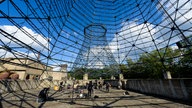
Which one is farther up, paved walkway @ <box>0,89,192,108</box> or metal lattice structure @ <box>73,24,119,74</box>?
metal lattice structure @ <box>73,24,119,74</box>

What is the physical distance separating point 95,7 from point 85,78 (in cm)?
1479

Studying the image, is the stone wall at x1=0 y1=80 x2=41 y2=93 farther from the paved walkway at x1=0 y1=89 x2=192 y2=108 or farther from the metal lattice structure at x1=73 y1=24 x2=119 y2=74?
the metal lattice structure at x1=73 y1=24 x2=119 y2=74

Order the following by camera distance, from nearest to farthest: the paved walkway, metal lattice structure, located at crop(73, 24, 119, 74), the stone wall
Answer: the paved walkway, the stone wall, metal lattice structure, located at crop(73, 24, 119, 74)

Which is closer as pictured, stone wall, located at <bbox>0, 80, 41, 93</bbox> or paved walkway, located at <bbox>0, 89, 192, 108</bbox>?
paved walkway, located at <bbox>0, 89, 192, 108</bbox>

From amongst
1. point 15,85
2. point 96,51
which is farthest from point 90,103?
point 96,51

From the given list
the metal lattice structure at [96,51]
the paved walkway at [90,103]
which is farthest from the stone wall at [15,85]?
the metal lattice structure at [96,51]

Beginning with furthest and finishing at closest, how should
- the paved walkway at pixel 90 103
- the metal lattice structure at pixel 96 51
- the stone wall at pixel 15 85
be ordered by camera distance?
the metal lattice structure at pixel 96 51
the stone wall at pixel 15 85
the paved walkway at pixel 90 103

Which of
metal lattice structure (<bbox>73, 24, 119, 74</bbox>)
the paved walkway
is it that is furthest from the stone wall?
metal lattice structure (<bbox>73, 24, 119, 74</bbox>)

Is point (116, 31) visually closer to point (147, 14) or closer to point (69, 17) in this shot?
point (147, 14)

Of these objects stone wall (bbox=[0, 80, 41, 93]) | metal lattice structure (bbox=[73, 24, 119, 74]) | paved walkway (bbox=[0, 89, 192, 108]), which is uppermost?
metal lattice structure (bbox=[73, 24, 119, 74])

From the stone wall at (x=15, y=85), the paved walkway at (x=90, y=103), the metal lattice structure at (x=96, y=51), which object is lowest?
the paved walkway at (x=90, y=103)

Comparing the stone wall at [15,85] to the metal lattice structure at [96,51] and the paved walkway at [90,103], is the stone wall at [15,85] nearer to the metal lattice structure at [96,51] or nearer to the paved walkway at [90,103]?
the paved walkway at [90,103]

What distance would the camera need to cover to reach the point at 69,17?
20812 mm

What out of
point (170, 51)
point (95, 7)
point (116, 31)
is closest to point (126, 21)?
point (116, 31)
